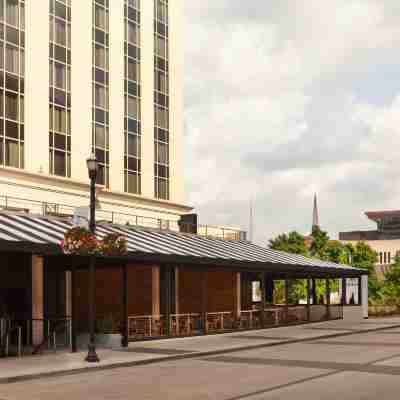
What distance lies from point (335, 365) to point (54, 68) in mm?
31283

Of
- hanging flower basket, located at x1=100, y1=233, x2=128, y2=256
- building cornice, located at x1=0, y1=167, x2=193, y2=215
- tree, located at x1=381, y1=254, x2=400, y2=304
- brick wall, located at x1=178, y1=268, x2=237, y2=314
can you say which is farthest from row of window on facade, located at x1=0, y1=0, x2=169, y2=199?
tree, located at x1=381, y1=254, x2=400, y2=304

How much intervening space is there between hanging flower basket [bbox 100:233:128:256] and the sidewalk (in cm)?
328

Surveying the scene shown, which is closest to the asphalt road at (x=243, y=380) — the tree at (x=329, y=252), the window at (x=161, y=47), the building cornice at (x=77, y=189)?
the building cornice at (x=77, y=189)

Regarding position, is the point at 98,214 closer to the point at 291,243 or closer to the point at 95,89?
the point at 95,89

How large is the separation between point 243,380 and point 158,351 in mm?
8130

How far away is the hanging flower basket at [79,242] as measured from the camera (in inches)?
941

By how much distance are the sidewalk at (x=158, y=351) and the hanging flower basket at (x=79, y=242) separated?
10.8 feet

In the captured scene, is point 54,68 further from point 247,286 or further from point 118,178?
point 247,286

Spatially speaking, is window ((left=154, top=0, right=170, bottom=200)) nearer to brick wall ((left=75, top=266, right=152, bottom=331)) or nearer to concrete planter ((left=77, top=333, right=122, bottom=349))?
brick wall ((left=75, top=266, right=152, bottom=331))

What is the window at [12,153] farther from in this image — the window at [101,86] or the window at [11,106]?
the window at [101,86]

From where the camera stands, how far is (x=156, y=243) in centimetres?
3450

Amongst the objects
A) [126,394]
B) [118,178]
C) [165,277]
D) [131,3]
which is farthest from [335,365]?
[131,3]

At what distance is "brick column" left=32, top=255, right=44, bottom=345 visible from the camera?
97.5ft

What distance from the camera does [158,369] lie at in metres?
21.8
